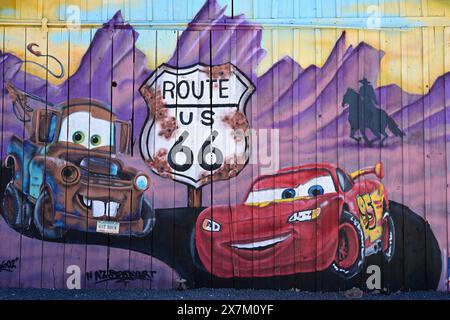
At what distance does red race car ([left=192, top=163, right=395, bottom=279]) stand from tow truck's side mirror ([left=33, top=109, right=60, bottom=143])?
69.3 inches

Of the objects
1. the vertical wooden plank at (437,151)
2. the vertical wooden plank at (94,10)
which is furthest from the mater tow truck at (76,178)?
the vertical wooden plank at (437,151)

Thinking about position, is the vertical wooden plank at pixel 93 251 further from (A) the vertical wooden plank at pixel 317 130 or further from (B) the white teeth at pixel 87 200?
(A) the vertical wooden plank at pixel 317 130

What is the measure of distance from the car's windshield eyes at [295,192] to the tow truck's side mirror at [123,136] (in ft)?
4.24

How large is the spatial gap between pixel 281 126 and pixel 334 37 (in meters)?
1.02

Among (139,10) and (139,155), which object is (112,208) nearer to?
(139,155)

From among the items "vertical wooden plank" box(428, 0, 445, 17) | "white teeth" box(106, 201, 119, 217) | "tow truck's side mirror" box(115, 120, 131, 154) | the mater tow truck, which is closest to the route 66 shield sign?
"tow truck's side mirror" box(115, 120, 131, 154)

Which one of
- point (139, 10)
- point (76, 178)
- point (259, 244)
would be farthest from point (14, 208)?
point (259, 244)

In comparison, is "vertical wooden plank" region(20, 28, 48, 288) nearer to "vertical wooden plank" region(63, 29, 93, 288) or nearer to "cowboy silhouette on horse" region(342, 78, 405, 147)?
"vertical wooden plank" region(63, 29, 93, 288)

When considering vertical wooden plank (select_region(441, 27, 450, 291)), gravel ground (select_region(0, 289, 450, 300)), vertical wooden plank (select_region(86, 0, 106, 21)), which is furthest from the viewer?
vertical wooden plank (select_region(86, 0, 106, 21))

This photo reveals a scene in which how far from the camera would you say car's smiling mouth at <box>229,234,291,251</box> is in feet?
17.5

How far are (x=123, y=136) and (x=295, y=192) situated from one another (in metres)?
1.77

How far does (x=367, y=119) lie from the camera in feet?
17.6

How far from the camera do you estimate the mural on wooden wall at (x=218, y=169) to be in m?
5.33

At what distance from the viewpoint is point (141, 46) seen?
541 cm
